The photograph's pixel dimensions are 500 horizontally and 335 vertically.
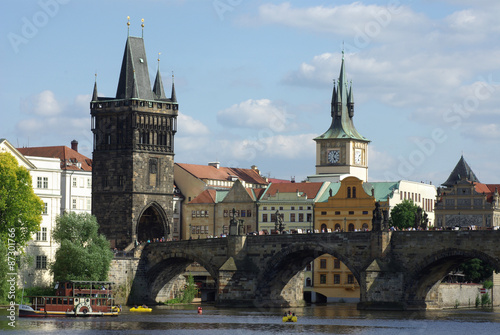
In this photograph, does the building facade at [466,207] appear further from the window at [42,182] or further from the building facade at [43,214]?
the window at [42,182]

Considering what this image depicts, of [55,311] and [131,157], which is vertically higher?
[131,157]

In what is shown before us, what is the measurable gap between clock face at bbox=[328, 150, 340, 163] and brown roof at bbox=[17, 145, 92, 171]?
36718 millimetres

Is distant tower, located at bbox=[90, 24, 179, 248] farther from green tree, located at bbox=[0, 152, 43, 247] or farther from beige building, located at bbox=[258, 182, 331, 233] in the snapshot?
green tree, located at bbox=[0, 152, 43, 247]

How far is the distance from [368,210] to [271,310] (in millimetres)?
37627

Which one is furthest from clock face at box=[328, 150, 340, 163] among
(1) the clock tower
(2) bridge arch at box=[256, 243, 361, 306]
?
(2) bridge arch at box=[256, 243, 361, 306]

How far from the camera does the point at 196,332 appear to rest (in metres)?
109

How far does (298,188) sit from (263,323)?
62130mm

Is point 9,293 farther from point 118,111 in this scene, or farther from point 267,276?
point 118,111

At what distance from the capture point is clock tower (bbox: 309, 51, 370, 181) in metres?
197

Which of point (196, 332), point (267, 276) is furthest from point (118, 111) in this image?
point (196, 332)

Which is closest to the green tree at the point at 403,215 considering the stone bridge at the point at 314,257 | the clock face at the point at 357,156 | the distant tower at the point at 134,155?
the clock face at the point at 357,156

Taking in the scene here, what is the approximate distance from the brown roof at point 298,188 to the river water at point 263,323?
41826mm

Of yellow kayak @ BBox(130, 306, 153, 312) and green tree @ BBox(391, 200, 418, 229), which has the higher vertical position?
green tree @ BBox(391, 200, 418, 229)

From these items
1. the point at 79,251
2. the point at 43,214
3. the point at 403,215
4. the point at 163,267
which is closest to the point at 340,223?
the point at 403,215
